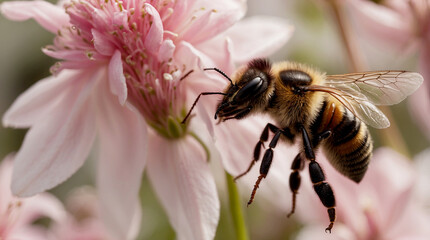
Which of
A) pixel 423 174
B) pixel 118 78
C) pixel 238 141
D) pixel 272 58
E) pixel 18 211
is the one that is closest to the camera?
pixel 118 78

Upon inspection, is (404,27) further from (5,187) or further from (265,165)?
(5,187)

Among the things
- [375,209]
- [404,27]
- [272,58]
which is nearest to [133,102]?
[375,209]

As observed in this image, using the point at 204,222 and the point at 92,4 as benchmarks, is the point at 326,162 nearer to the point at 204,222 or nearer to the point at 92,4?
the point at 204,222

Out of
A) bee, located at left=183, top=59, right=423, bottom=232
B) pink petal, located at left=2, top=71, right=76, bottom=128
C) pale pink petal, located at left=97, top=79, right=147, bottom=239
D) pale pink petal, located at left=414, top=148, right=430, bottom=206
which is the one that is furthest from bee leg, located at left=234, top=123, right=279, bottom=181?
pale pink petal, located at left=414, top=148, right=430, bottom=206

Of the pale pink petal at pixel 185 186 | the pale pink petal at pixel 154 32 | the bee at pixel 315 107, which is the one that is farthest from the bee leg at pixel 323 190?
the pale pink petal at pixel 154 32

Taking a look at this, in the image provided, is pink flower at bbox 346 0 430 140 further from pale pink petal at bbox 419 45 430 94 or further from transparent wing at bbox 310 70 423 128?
transparent wing at bbox 310 70 423 128

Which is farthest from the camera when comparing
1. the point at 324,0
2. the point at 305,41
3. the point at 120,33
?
the point at 305,41

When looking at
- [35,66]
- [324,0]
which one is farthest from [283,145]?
[35,66]
